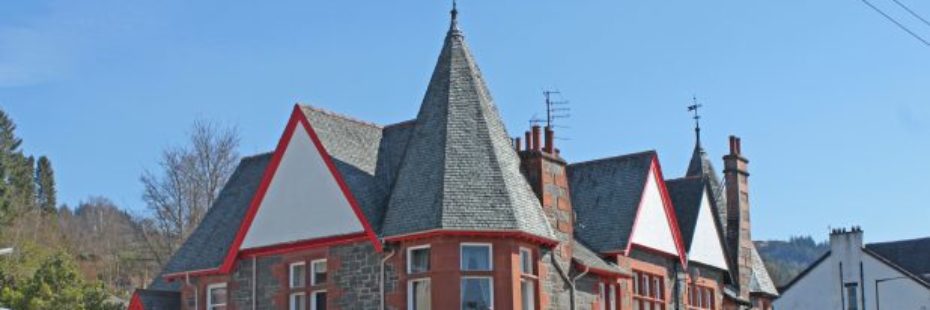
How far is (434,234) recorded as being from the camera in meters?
35.3

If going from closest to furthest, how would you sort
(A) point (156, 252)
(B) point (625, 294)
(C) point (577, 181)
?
(B) point (625, 294), (C) point (577, 181), (A) point (156, 252)

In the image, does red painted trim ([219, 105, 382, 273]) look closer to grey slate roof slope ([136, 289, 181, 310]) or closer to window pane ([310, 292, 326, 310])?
window pane ([310, 292, 326, 310])

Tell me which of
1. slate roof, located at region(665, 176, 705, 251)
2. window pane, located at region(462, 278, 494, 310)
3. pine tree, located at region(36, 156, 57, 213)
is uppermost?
pine tree, located at region(36, 156, 57, 213)

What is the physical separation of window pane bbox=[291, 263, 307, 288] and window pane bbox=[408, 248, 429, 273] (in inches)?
143

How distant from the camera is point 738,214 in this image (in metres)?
49.5

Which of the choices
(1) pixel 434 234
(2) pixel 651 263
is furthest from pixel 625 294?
(1) pixel 434 234

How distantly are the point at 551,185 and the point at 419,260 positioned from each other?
16.4ft

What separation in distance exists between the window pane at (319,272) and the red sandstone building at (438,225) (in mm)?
25

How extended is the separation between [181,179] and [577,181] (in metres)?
24.0

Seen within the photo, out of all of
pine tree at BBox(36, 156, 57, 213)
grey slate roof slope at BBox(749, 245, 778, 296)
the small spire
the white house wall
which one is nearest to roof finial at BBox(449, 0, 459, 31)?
the small spire

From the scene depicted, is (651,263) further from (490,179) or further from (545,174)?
(490,179)

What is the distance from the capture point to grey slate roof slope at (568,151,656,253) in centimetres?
4128

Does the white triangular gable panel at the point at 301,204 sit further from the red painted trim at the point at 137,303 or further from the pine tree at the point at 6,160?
the pine tree at the point at 6,160

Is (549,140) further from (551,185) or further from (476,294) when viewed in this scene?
(476,294)
